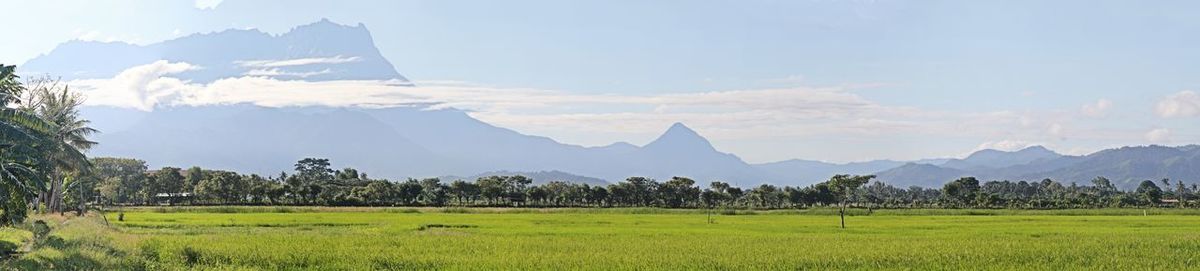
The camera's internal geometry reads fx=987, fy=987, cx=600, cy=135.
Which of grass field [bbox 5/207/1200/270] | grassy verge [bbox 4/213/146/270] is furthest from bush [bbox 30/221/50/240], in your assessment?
grass field [bbox 5/207/1200/270]

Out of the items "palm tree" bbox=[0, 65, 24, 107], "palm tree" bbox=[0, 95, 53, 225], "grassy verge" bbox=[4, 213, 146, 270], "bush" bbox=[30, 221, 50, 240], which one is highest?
"palm tree" bbox=[0, 65, 24, 107]

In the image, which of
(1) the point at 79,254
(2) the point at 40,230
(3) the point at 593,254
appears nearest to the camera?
(1) the point at 79,254

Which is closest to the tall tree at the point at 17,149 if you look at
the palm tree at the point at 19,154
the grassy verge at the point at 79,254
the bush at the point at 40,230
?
the palm tree at the point at 19,154

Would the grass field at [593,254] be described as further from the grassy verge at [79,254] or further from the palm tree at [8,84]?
the palm tree at [8,84]

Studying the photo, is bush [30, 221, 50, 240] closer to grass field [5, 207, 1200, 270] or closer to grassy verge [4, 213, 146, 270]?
grassy verge [4, 213, 146, 270]

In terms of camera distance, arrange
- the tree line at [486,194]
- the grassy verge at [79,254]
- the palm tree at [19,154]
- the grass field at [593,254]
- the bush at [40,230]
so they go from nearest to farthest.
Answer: the grassy verge at [79,254]
the palm tree at [19,154]
the grass field at [593,254]
the bush at [40,230]
the tree line at [486,194]

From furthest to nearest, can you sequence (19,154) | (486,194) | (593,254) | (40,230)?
(486,194), (40,230), (593,254), (19,154)

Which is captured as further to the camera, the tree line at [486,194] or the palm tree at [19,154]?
the tree line at [486,194]

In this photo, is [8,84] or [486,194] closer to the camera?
[8,84]

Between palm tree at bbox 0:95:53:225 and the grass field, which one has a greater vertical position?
palm tree at bbox 0:95:53:225

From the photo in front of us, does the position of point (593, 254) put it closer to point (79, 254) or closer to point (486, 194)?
point (79, 254)

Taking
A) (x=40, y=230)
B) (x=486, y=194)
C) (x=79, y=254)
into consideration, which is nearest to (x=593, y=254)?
(x=79, y=254)

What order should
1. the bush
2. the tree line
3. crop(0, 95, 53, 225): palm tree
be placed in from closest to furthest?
crop(0, 95, 53, 225): palm tree → the bush → the tree line

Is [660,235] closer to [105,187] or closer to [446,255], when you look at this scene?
[446,255]
